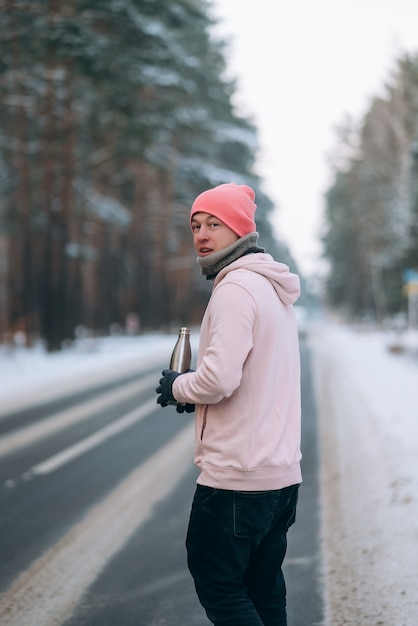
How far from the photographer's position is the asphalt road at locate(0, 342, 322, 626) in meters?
4.30

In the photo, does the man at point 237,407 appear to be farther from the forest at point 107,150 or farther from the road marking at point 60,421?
the forest at point 107,150

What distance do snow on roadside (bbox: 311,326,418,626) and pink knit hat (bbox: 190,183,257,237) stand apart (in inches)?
86.8

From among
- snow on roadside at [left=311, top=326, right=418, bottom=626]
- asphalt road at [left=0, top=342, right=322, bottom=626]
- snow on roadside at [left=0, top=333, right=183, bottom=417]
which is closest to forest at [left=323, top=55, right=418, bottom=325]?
snow on roadside at [left=0, top=333, right=183, bottom=417]

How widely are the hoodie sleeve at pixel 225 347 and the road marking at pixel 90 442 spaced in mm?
5656

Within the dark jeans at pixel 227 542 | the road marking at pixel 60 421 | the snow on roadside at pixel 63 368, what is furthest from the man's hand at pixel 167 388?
the snow on roadside at pixel 63 368

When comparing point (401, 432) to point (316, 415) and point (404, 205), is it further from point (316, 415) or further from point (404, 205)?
point (404, 205)

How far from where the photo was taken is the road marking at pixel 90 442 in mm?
8336

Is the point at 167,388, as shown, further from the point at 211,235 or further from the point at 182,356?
the point at 211,235

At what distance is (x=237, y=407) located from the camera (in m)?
2.73

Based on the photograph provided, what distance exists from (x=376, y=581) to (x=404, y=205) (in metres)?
39.7

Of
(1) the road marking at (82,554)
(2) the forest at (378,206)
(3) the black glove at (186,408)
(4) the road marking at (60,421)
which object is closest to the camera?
(3) the black glove at (186,408)

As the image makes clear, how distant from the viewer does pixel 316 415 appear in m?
12.6

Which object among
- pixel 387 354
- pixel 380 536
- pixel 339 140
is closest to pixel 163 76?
pixel 387 354

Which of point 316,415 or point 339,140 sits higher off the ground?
point 339,140
